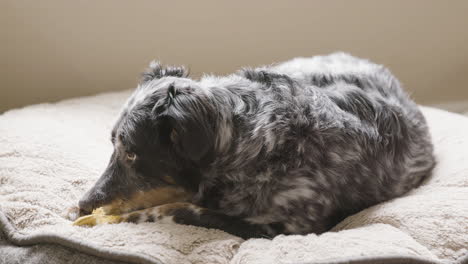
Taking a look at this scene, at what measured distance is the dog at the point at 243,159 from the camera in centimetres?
201

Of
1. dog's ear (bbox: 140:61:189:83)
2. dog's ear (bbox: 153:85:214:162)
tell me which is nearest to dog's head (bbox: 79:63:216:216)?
dog's ear (bbox: 153:85:214:162)

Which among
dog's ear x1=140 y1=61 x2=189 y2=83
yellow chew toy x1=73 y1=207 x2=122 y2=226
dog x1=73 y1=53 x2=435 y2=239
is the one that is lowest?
yellow chew toy x1=73 y1=207 x2=122 y2=226

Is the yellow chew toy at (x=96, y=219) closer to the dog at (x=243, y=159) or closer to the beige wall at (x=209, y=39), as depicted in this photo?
the dog at (x=243, y=159)

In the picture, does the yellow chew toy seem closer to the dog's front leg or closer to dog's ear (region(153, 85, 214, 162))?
the dog's front leg

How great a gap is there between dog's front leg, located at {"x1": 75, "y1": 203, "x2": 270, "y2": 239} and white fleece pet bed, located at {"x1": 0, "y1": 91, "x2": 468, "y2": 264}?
7 centimetres

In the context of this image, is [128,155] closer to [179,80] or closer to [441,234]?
[179,80]

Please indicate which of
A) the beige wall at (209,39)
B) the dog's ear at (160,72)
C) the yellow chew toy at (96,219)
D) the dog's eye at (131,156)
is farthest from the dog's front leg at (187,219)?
the beige wall at (209,39)

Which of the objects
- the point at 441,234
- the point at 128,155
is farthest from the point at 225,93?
the point at 441,234

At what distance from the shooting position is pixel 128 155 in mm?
2111

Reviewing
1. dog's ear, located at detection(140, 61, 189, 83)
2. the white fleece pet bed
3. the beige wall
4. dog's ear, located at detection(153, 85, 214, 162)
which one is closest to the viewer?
the white fleece pet bed

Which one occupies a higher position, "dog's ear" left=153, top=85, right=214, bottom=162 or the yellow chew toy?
"dog's ear" left=153, top=85, right=214, bottom=162

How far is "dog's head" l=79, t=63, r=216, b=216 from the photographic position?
195 centimetres

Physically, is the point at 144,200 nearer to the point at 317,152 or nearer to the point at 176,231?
the point at 176,231

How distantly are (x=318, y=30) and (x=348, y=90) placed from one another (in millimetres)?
1743
